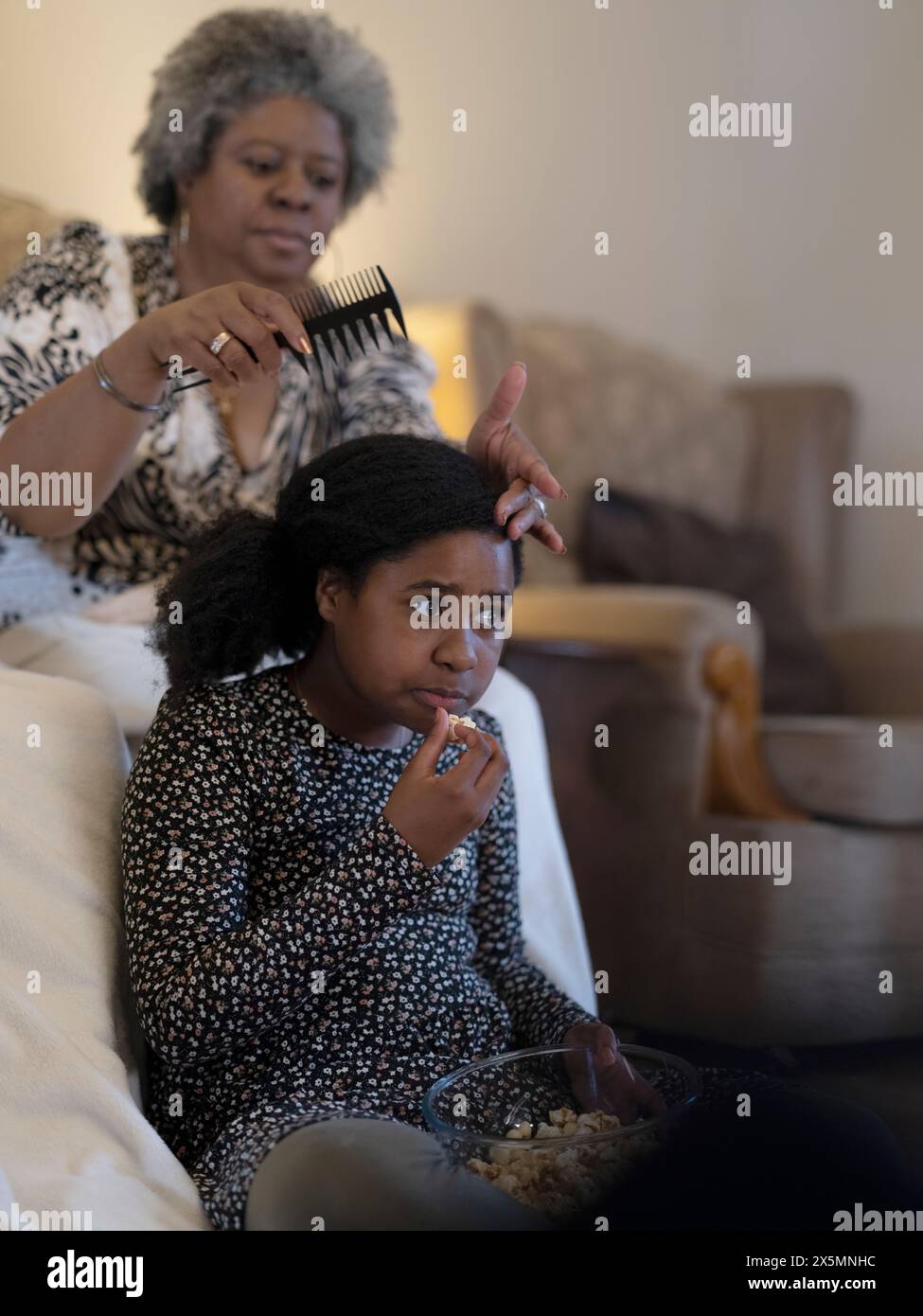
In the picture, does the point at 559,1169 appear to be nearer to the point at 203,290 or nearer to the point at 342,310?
the point at 342,310

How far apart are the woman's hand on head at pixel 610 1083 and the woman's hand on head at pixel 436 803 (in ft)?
0.58

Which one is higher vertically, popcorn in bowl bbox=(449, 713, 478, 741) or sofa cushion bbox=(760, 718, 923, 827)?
popcorn in bowl bbox=(449, 713, 478, 741)

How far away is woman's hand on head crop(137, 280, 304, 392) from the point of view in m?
0.87

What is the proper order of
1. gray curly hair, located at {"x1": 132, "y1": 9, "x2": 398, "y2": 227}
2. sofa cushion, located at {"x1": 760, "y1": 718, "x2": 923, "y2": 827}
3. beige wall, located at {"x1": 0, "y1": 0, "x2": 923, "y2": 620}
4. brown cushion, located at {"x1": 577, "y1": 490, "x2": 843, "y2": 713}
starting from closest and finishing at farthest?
1. gray curly hair, located at {"x1": 132, "y1": 9, "x2": 398, "y2": 227}
2. sofa cushion, located at {"x1": 760, "y1": 718, "x2": 923, "y2": 827}
3. brown cushion, located at {"x1": 577, "y1": 490, "x2": 843, "y2": 713}
4. beige wall, located at {"x1": 0, "y1": 0, "x2": 923, "y2": 620}

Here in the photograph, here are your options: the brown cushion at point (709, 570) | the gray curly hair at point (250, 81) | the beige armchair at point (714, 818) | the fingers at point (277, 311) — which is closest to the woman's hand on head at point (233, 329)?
the fingers at point (277, 311)

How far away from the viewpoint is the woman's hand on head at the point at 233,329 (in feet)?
2.84

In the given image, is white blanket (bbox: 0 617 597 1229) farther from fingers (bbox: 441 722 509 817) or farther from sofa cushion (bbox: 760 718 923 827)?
sofa cushion (bbox: 760 718 923 827)

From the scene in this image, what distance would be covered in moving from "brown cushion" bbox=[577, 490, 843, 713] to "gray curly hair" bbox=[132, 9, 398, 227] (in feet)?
2.71

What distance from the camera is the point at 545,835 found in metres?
1.22

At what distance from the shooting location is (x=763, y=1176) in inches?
29.2

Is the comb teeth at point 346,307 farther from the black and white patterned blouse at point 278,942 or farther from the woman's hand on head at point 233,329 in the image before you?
the black and white patterned blouse at point 278,942

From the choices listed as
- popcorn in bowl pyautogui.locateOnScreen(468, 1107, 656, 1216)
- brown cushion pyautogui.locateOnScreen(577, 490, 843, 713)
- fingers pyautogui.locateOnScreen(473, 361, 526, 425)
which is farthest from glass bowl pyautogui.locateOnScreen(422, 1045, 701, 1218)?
brown cushion pyautogui.locateOnScreen(577, 490, 843, 713)
